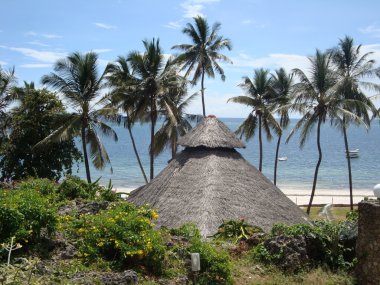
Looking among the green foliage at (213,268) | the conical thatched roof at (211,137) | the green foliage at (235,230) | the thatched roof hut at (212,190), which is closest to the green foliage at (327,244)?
the green foliage at (213,268)

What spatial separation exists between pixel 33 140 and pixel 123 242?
603 inches

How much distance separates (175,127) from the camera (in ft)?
79.7

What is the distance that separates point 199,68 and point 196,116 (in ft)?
9.75

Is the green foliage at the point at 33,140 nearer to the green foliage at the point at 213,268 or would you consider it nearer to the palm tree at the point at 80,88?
the palm tree at the point at 80,88

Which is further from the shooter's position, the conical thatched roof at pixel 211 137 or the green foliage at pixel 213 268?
the conical thatched roof at pixel 211 137

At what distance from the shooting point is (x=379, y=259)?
767cm

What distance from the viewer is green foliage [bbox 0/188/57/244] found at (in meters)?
7.22

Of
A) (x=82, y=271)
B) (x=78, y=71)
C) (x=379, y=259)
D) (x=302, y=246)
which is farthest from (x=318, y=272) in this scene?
(x=78, y=71)

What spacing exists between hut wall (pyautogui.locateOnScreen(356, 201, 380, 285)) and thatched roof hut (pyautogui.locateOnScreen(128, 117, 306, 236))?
4955mm

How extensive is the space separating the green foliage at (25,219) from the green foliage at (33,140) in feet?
44.3

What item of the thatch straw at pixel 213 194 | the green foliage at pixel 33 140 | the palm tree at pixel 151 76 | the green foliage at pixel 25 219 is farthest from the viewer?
the palm tree at pixel 151 76

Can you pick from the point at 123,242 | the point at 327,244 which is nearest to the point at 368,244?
the point at 327,244

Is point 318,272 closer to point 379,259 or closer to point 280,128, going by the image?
point 379,259

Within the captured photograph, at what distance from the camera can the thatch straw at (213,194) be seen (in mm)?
13375
